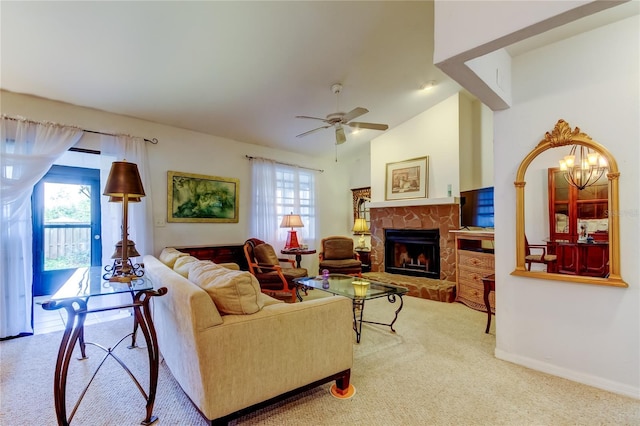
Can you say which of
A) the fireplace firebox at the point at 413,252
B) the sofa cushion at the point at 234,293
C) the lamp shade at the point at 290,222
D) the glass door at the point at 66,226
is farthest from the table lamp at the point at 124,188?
the fireplace firebox at the point at 413,252

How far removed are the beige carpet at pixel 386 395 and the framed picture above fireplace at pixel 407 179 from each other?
111 inches

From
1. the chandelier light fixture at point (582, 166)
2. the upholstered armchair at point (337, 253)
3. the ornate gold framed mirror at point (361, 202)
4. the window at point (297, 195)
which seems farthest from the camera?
the ornate gold framed mirror at point (361, 202)

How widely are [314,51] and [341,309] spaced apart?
100 inches

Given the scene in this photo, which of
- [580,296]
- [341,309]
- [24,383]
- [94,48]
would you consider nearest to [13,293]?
[24,383]

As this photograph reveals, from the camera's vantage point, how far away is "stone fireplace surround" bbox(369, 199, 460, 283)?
468 centimetres

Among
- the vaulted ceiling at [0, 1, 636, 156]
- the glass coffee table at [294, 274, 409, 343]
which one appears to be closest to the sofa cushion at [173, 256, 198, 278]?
the glass coffee table at [294, 274, 409, 343]

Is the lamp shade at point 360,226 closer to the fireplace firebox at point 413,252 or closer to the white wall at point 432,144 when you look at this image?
the fireplace firebox at point 413,252

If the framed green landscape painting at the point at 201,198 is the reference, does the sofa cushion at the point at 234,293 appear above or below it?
below

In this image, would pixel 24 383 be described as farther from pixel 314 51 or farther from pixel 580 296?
pixel 580 296

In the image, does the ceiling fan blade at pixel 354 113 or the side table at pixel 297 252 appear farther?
the side table at pixel 297 252

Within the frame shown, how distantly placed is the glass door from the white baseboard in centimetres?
507

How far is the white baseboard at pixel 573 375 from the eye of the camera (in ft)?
6.43

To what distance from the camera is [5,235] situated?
289 cm

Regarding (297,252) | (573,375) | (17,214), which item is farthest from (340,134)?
(17,214)
